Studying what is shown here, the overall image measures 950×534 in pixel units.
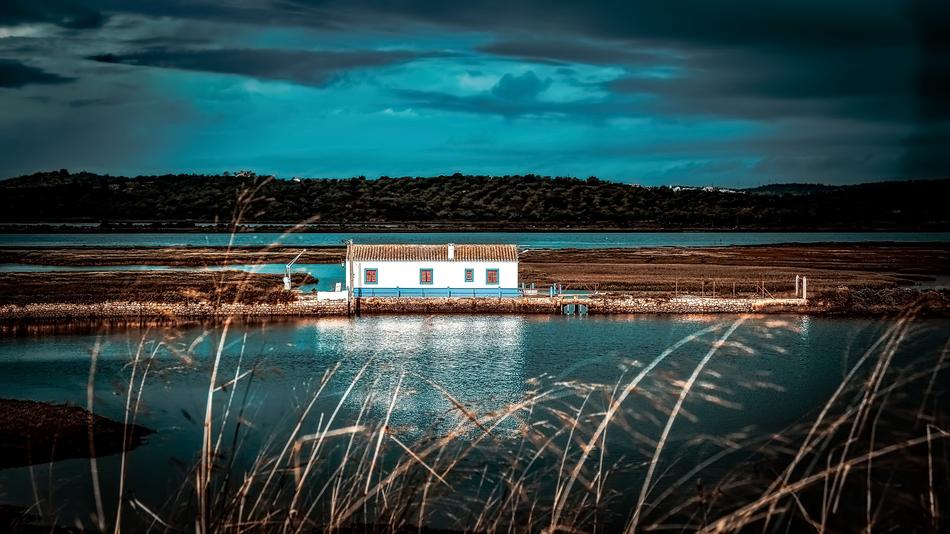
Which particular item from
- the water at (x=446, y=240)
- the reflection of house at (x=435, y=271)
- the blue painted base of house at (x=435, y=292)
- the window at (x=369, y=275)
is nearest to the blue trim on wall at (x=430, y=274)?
the reflection of house at (x=435, y=271)

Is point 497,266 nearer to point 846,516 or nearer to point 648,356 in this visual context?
point 648,356

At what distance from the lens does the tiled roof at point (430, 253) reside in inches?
1863

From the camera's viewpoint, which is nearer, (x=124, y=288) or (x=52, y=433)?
(x=52, y=433)

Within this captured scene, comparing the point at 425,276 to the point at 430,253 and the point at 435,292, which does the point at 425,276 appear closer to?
the point at 435,292

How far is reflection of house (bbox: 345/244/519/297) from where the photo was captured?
47.3 metres

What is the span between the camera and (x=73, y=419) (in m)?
20.2

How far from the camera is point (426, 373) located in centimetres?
2848

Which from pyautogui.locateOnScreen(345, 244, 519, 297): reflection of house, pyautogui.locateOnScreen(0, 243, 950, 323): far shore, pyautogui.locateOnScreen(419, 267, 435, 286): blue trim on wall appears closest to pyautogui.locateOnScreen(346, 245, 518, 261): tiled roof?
pyautogui.locateOnScreen(345, 244, 519, 297): reflection of house

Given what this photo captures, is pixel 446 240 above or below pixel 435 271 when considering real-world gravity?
above

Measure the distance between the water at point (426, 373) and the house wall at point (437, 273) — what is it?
11.7 ft

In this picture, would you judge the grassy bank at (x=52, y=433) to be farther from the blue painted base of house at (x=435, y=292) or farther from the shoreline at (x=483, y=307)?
the blue painted base of house at (x=435, y=292)

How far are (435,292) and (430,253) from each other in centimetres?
204

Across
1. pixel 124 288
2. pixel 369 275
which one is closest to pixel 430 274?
pixel 369 275

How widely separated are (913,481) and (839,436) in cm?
270
